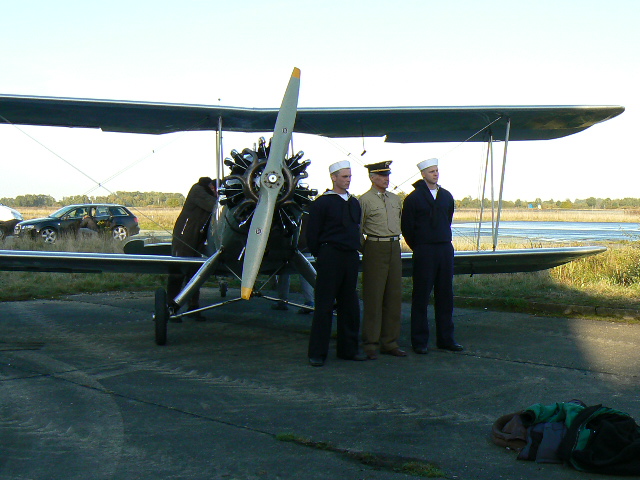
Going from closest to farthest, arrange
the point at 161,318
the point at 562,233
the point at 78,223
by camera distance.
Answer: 1. the point at 161,318
2. the point at 78,223
3. the point at 562,233

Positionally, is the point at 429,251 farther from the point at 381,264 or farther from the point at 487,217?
the point at 487,217

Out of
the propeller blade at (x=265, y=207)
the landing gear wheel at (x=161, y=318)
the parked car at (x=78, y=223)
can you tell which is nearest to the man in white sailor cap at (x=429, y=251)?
the propeller blade at (x=265, y=207)

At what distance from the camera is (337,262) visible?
6016mm

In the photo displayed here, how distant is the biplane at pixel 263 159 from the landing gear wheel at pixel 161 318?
0.4 inches

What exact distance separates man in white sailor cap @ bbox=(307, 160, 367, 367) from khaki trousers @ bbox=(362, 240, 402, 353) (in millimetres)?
210

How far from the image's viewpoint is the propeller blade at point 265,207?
6.26 metres

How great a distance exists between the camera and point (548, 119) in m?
8.34

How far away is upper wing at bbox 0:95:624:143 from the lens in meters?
7.46

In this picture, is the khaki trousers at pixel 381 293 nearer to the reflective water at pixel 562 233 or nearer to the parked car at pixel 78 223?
the reflective water at pixel 562 233

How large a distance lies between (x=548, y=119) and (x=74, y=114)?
5612mm

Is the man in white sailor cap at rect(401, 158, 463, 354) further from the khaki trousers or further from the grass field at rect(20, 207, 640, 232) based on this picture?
the grass field at rect(20, 207, 640, 232)

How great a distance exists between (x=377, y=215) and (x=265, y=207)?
1038 mm

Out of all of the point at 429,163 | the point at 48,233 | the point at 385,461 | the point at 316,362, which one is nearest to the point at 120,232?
the point at 48,233

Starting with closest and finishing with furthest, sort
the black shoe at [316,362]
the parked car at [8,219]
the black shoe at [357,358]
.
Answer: the black shoe at [316,362] → the black shoe at [357,358] → the parked car at [8,219]
